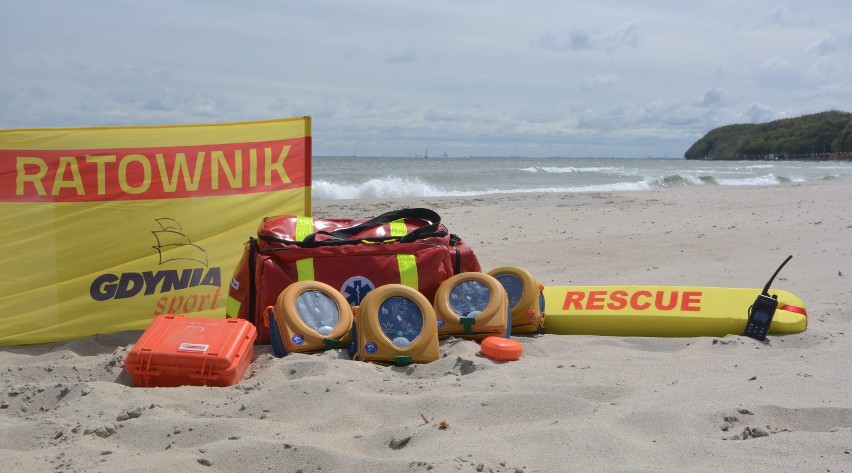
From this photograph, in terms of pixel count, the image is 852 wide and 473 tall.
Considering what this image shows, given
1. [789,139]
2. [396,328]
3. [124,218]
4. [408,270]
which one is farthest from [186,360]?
[789,139]

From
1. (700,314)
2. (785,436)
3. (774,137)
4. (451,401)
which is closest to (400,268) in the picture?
(451,401)

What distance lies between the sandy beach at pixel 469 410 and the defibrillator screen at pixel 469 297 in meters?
0.27

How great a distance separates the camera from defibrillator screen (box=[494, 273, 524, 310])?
469cm

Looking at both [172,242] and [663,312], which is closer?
[663,312]

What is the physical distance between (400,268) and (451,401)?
1.48 metres

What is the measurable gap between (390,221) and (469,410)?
2.10m

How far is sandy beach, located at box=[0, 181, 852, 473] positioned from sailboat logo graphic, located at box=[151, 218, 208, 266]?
0.60 m

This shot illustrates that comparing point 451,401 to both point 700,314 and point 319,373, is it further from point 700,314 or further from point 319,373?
point 700,314

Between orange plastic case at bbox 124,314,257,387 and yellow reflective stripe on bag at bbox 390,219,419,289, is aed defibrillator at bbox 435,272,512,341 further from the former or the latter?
orange plastic case at bbox 124,314,257,387

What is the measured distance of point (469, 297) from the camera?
14.4 feet

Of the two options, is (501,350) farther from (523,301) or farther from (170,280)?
(170,280)

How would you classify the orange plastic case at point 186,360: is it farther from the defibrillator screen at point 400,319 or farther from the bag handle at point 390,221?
the bag handle at point 390,221

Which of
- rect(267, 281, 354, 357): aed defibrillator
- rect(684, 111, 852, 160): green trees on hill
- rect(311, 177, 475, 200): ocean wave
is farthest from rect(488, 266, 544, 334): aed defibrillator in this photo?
rect(684, 111, 852, 160): green trees on hill

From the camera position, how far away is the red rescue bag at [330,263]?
4.38 m
